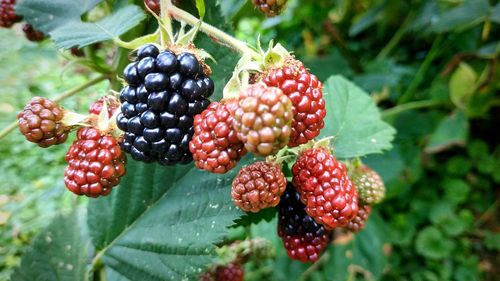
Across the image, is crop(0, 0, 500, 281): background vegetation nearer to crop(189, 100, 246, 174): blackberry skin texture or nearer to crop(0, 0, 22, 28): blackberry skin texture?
crop(0, 0, 22, 28): blackberry skin texture

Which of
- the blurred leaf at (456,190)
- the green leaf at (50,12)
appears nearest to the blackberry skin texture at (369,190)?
the green leaf at (50,12)

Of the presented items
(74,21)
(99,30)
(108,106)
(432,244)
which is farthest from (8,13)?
(432,244)

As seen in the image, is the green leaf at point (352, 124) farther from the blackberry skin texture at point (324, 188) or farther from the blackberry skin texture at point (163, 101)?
the blackberry skin texture at point (163, 101)

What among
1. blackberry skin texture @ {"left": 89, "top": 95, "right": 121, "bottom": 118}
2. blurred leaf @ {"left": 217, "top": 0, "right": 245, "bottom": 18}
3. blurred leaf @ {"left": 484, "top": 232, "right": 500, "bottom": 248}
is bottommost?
blurred leaf @ {"left": 484, "top": 232, "right": 500, "bottom": 248}

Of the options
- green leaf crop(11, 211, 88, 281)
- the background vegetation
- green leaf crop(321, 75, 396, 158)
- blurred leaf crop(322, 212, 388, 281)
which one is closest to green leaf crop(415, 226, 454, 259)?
the background vegetation

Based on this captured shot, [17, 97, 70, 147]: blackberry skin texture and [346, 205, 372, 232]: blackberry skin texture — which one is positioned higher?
[17, 97, 70, 147]: blackberry skin texture

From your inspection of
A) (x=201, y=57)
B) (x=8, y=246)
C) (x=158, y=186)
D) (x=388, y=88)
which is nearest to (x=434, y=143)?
(x=388, y=88)
